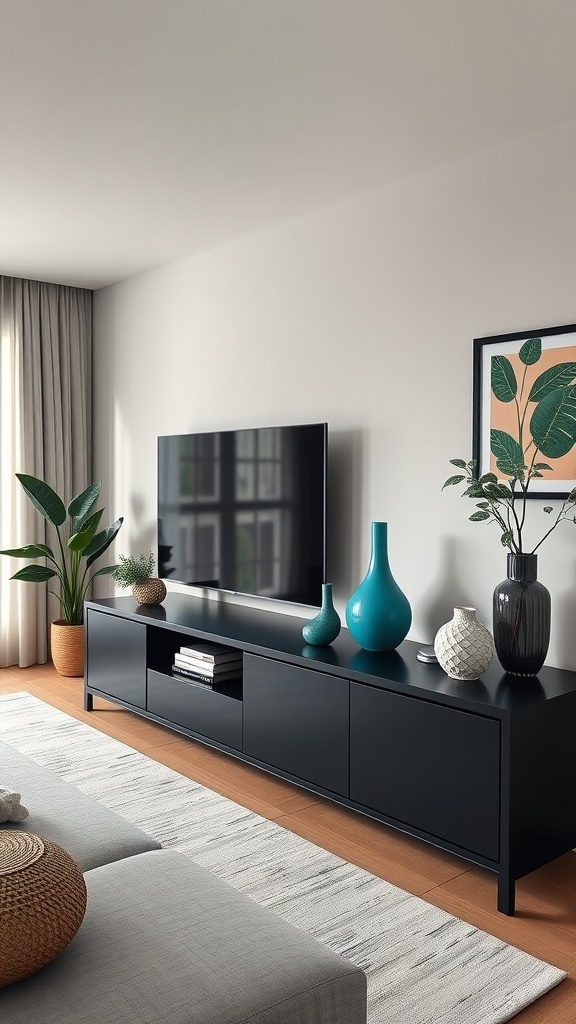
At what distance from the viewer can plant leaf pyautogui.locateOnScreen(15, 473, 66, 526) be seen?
482 centimetres

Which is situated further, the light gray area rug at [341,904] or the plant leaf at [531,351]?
the plant leaf at [531,351]

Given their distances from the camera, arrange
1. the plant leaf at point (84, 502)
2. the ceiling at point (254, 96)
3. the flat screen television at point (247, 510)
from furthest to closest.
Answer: the plant leaf at point (84, 502)
the flat screen television at point (247, 510)
the ceiling at point (254, 96)

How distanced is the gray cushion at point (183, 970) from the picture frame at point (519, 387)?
1.81 meters

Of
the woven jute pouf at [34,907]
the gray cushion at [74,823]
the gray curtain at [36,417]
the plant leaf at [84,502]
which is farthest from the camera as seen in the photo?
the gray curtain at [36,417]

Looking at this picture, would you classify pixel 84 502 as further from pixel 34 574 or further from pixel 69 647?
pixel 69 647

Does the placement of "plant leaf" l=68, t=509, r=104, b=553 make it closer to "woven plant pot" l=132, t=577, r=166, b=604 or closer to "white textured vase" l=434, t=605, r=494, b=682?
"woven plant pot" l=132, t=577, r=166, b=604

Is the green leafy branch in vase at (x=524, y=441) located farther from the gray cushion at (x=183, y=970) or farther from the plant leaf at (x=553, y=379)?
the gray cushion at (x=183, y=970)

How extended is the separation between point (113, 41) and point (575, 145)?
5.00ft

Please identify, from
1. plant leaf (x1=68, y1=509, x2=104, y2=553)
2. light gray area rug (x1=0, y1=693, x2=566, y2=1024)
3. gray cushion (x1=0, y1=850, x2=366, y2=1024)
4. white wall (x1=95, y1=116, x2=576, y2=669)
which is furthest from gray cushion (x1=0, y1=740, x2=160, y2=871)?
plant leaf (x1=68, y1=509, x2=104, y2=553)

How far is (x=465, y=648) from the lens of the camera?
2617mm

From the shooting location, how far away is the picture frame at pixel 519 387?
2.77m

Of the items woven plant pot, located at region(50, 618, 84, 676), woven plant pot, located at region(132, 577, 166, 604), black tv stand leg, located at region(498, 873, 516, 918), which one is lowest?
black tv stand leg, located at region(498, 873, 516, 918)

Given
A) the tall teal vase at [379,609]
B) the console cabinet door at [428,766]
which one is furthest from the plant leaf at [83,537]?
the console cabinet door at [428,766]

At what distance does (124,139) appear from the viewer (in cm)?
293
